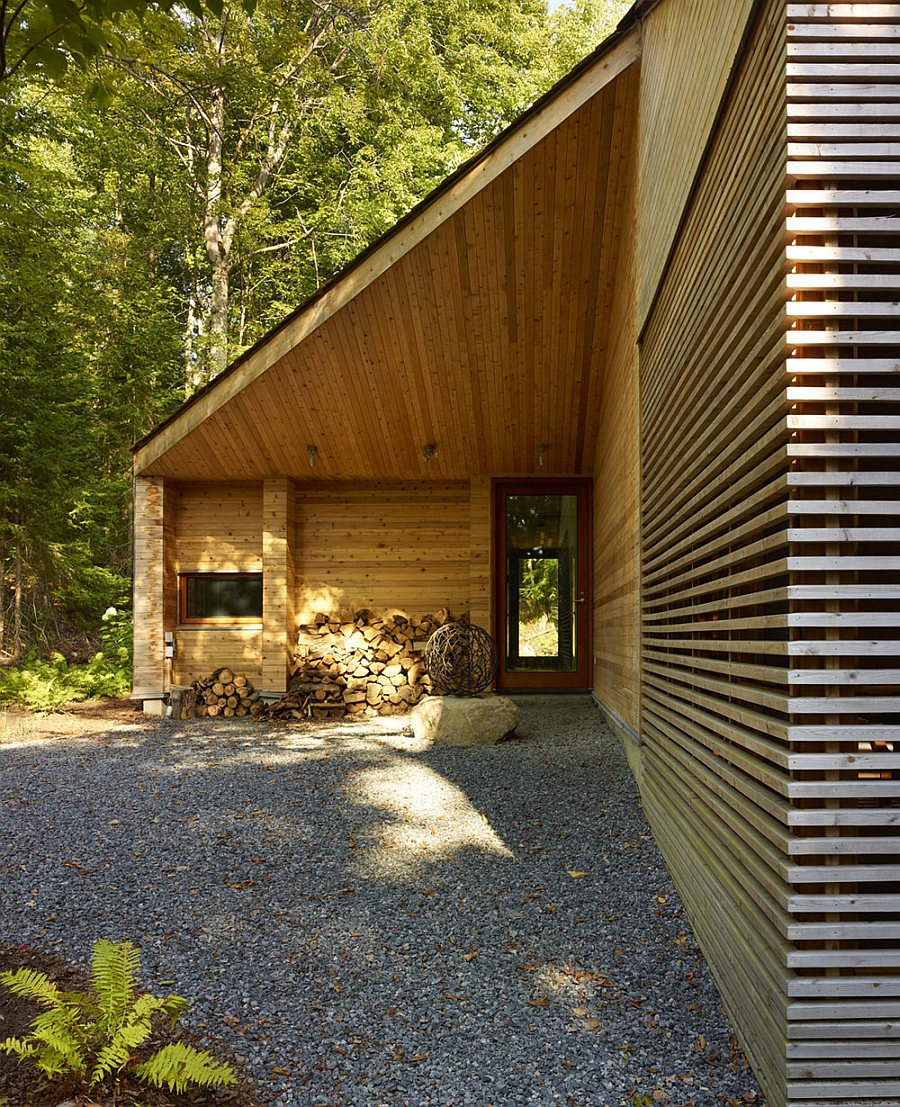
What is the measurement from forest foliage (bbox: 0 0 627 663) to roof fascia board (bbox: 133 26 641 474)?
4.12 metres

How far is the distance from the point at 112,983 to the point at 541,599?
7859 mm

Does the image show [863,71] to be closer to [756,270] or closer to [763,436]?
[756,270]

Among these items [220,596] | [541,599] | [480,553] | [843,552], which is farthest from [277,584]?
[843,552]

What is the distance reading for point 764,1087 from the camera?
2.23 metres

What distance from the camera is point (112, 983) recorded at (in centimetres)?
238

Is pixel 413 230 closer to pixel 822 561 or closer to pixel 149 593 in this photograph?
pixel 149 593

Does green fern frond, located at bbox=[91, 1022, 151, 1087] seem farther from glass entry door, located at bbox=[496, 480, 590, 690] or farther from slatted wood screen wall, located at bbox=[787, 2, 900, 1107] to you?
glass entry door, located at bbox=[496, 480, 590, 690]

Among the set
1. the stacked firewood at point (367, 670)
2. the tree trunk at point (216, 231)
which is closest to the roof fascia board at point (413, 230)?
the stacked firewood at point (367, 670)

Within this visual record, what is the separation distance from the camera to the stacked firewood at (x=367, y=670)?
9.29m

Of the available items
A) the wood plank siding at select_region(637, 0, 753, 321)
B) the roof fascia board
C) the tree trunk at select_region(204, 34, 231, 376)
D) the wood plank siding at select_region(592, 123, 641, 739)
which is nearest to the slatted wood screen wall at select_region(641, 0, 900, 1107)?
the wood plank siding at select_region(637, 0, 753, 321)

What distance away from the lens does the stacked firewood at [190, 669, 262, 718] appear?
9.42 m

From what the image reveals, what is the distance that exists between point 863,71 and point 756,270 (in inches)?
21.7

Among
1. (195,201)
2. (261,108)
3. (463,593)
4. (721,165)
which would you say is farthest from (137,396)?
(721,165)

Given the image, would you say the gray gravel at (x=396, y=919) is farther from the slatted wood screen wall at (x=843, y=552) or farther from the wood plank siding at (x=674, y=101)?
the wood plank siding at (x=674, y=101)
